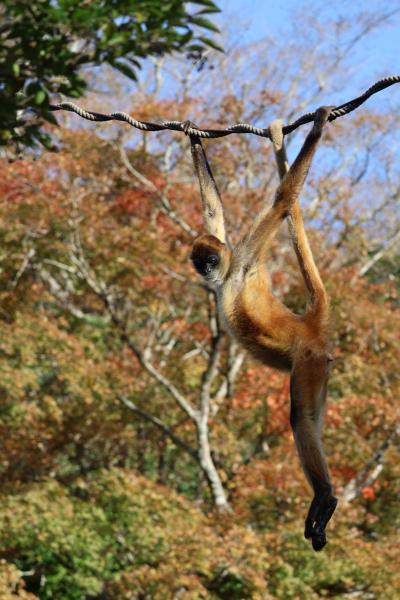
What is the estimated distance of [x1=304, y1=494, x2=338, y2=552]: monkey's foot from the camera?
357 centimetres

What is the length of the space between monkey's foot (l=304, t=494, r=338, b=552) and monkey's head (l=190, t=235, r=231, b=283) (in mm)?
1451

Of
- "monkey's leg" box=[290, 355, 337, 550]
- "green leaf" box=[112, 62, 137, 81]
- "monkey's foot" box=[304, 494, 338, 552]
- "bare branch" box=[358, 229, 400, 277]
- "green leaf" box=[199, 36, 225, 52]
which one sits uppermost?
"bare branch" box=[358, 229, 400, 277]

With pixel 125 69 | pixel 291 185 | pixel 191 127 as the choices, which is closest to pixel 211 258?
pixel 191 127

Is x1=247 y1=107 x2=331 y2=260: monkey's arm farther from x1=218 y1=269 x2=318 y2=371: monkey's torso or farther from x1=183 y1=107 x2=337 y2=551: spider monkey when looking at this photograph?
x1=218 y1=269 x2=318 y2=371: monkey's torso

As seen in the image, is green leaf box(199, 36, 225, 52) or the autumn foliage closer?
green leaf box(199, 36, 225, 52)

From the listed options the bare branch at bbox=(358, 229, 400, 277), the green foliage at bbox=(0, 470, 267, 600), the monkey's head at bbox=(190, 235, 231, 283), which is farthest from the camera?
the bare branch at bbox=(358, 229, 400, 277)

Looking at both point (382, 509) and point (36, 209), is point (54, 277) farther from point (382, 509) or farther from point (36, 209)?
point (382, 509)

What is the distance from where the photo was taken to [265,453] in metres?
15.0

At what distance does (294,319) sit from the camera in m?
4.11

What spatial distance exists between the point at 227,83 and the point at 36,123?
1765cm

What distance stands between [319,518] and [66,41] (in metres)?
2.52

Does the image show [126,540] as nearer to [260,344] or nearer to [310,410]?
[260,344]

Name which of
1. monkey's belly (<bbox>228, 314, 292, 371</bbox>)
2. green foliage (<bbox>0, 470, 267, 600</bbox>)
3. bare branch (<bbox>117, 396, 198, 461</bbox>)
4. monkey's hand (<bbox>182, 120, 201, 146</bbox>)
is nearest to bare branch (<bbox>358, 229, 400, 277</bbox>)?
bare branch (<bbox>117, 396, 198, 461</bbox>)

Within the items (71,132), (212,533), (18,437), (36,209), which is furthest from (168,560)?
(71,132)
